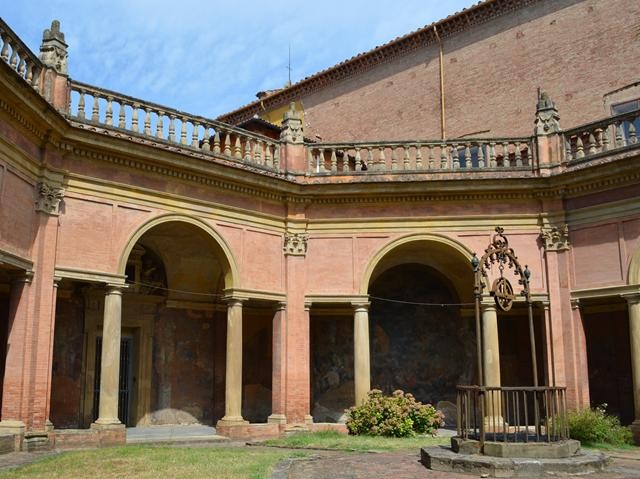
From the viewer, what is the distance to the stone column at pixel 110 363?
15.0 meters

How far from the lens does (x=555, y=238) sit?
60.2 feet

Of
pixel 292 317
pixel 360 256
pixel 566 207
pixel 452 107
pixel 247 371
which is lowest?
pixel 247 371

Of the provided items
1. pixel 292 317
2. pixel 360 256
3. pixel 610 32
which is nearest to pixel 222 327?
pixel 292 317

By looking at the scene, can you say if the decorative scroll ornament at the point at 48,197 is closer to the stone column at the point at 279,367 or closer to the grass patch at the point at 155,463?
the grass patch at the point at 155,463

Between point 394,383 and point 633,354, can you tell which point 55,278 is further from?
point 633,354

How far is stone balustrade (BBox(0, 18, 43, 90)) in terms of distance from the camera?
13484mm

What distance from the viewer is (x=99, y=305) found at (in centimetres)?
1825

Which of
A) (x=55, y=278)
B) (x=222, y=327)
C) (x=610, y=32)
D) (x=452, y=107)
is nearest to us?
(x=55, y=278)

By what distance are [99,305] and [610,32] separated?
16.8 m

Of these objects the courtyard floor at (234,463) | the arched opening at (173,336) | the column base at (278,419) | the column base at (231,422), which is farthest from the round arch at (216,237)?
the courtyard floor at (234,463)

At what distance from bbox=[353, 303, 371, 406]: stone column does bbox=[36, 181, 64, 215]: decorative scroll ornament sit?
7736 millimetres

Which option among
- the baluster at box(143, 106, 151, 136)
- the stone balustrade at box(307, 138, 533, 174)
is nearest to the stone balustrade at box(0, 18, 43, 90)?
the baluster at box(143, 106, 151, 136)

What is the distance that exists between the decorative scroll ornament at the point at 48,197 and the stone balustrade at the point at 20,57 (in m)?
2.02

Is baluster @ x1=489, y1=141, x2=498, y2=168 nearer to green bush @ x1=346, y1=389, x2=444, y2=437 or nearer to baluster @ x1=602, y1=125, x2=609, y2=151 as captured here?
baluster @ x1=602, y1=125, x2=609, y2=151
